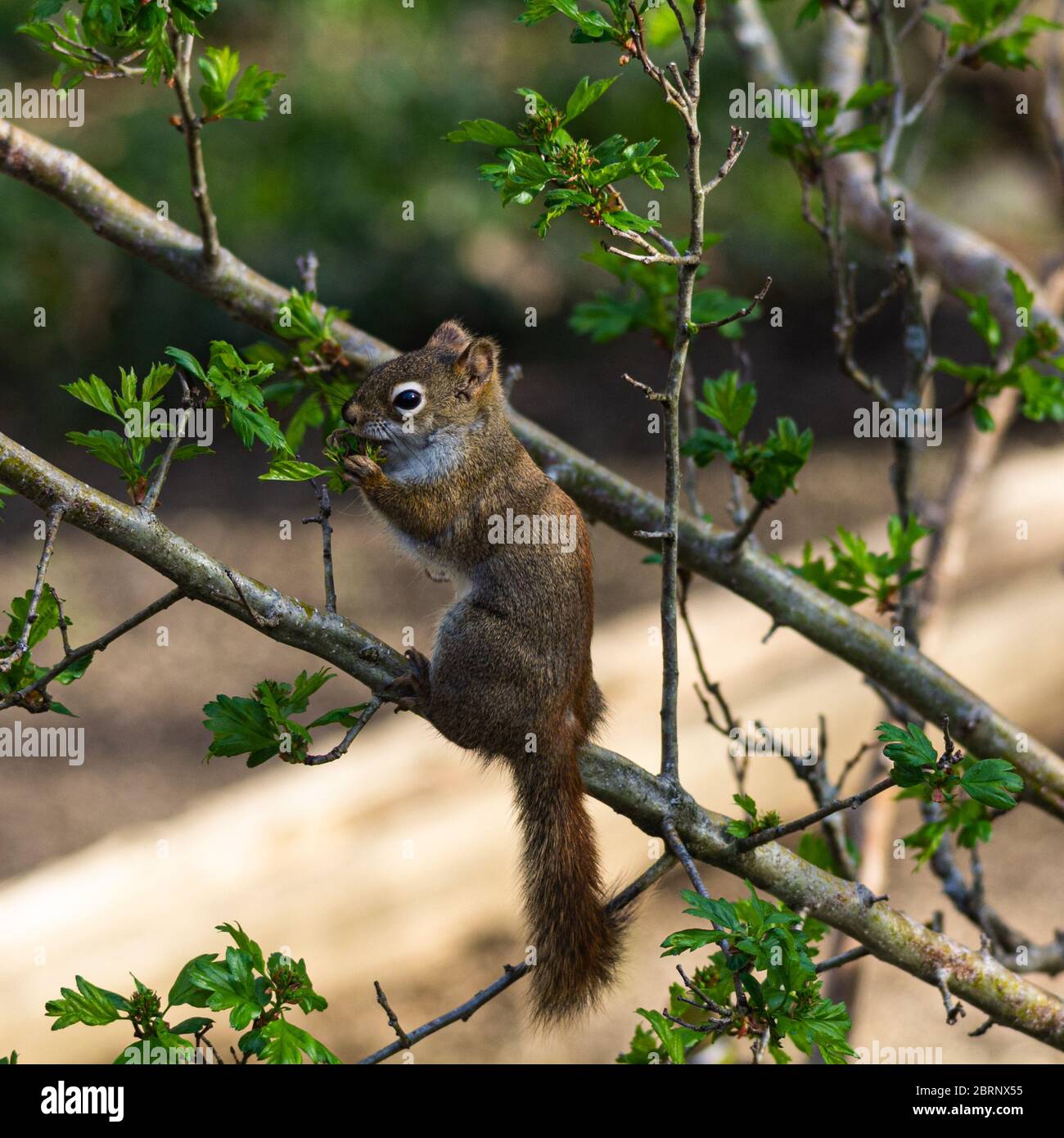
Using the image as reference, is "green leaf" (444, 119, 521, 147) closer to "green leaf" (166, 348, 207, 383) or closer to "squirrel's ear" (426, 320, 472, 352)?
"green leaf" (166, 348, 207, 383)

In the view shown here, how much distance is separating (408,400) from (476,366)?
0.58 feet

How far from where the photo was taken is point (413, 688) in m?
1.88

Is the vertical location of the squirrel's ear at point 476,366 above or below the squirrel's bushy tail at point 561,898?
above

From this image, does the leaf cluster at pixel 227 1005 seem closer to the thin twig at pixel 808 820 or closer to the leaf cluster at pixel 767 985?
the leaf cluster at pixel 767 985

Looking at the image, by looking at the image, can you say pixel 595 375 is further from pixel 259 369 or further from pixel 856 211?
pixel 259 369

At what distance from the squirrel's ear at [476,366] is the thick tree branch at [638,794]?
0.73m

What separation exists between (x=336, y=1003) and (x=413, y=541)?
229cm

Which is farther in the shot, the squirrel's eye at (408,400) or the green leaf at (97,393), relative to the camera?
the squirrel's eye at (408,400)

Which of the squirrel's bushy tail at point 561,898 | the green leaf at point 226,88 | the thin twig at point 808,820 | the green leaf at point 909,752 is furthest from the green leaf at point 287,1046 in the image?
the green leaf at point 226,88

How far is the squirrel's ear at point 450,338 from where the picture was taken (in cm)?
235

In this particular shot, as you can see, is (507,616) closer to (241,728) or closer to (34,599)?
(241,728)

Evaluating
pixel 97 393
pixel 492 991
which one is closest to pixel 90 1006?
pixel 492 991

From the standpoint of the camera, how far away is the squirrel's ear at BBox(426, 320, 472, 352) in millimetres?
2348

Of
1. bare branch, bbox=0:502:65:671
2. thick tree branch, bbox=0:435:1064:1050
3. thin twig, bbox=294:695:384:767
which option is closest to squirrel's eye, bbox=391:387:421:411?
thick tree branch, bbox=0:435:1064:1050
